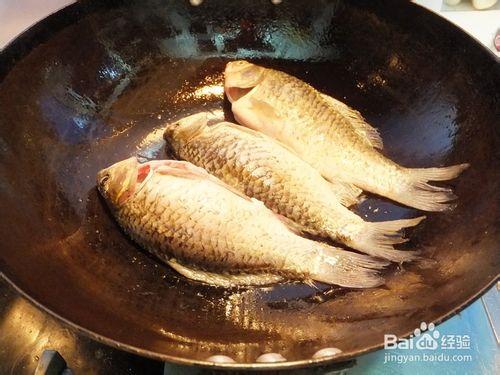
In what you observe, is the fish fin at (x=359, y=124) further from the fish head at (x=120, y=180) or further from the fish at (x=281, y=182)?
the fish head at (x=120, y=180)

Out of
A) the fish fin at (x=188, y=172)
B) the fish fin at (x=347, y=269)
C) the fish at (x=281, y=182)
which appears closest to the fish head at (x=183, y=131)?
the fish at (x=281, y=182)

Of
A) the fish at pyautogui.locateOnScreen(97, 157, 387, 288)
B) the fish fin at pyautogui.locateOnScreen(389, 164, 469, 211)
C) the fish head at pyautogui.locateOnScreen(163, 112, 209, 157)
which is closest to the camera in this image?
the fish at pyautogui.locateOnScreen(97, 157, 387, 288)

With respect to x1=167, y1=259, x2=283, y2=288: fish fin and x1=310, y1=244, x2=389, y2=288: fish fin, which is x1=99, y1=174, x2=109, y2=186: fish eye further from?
x1=310, y1=244, x2=389, y2=288: fish fin

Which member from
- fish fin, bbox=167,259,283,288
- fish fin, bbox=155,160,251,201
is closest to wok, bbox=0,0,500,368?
fish fin, bbox=167,259,283,288

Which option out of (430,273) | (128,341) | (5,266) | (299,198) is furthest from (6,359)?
(430,273)

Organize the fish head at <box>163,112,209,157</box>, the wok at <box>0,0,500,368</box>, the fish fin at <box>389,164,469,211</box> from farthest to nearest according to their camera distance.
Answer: the fish head at <box>163,112,209,157</box> < the fish fin at <box>389,164,469,211</box> < the wok at <box>0,0,500,368</box>

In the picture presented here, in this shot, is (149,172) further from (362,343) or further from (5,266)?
(362,343)
